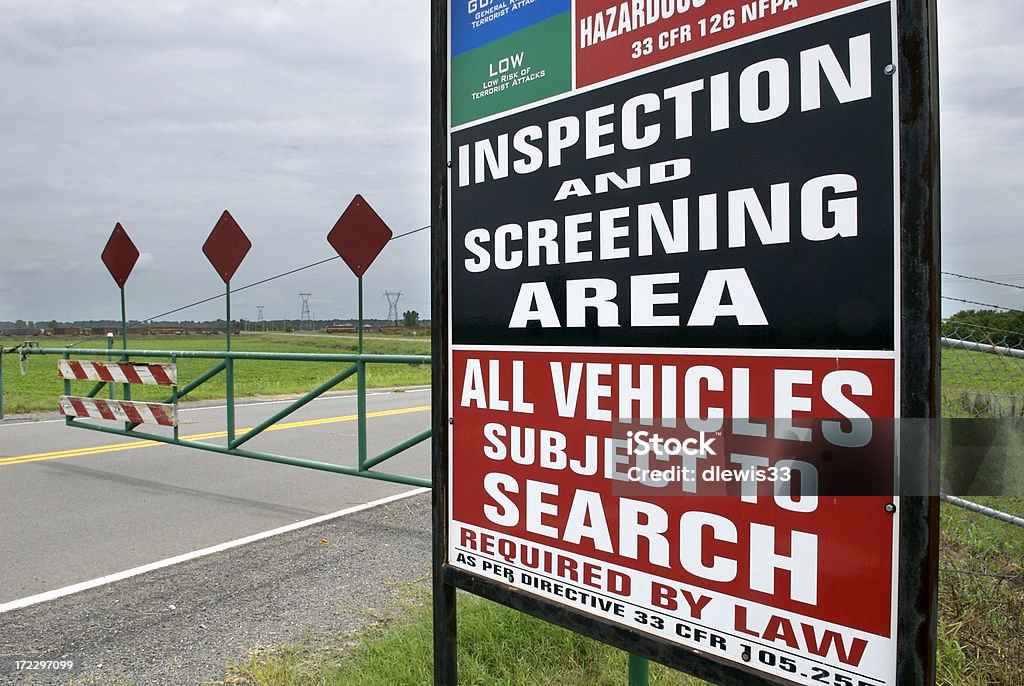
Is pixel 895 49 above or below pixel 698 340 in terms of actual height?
above

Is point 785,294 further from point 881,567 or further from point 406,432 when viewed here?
point 406,432

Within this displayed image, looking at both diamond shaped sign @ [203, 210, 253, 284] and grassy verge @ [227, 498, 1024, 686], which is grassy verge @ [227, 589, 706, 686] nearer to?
grassy verge @ [227, 498, 1024, 686]

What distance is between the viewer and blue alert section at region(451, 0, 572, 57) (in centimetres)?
204

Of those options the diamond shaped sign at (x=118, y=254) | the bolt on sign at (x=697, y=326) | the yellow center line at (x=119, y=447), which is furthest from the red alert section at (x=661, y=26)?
the diamond shaped sign at (x=118, y=254)

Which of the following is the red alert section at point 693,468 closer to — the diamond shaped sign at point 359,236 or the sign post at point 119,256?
the diamond shaped sign at point 359,236

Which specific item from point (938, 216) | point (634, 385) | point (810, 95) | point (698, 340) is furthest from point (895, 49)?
point (634, 385)

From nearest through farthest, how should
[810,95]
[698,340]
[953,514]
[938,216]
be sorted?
[938,216] → [810,95] → [698,340] → [953,514]

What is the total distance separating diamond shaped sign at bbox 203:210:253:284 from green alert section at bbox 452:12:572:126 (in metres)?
5.81

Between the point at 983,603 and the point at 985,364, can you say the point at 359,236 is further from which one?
the point at 983,603

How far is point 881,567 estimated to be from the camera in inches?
55.9

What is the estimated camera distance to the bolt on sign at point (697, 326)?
1410 millimetres

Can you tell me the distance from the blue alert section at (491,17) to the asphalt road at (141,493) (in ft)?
13.5

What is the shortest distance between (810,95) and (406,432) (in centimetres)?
1010

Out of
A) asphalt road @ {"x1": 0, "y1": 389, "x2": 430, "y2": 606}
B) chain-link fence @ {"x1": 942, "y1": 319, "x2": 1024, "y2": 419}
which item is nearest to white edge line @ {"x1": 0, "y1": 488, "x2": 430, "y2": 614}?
asphalt road @ {"x1": 0, "y1": 389, "x2": 430, "y2": 606}
